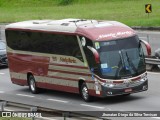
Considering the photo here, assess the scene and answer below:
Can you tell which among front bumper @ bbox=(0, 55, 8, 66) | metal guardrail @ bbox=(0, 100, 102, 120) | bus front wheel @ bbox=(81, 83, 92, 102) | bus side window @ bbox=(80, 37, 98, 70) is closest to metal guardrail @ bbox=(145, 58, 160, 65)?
bus front wheel @ bbox=(81, 83, 92, 102)

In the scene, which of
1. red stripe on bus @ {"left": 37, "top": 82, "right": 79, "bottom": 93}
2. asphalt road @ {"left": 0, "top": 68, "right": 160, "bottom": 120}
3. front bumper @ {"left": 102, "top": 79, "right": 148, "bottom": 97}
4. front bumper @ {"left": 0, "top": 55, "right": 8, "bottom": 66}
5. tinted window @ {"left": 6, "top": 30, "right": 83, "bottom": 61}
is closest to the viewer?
asphalt road @ {"left": 0, "top": 68, "right": 160, "bottom": 120}

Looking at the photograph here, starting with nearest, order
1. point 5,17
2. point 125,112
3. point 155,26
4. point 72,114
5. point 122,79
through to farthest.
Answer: point 72,114 < point 125,112 < point 122,79 < point 155,26 < point 5,17

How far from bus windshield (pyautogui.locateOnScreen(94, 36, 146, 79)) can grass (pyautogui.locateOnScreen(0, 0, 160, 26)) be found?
26.0 meters

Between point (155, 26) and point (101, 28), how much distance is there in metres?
25.2

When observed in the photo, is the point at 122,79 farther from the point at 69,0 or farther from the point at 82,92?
the point at 69,0

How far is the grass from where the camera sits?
5479 cm

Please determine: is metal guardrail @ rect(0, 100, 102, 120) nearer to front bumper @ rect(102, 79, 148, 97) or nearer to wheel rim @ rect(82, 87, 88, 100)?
wheel rim @ rect(82, 87, 88, 100)

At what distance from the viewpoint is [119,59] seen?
21.0m

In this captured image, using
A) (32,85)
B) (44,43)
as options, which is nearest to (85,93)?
(44,43)

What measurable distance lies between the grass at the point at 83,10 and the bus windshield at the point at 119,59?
85.4ft

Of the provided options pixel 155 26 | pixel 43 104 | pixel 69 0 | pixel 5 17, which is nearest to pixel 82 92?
pixel 43 104

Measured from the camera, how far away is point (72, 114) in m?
16.4

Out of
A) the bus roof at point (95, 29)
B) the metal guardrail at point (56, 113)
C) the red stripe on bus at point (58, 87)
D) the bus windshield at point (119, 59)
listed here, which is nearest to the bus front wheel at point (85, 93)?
the red stripe on bus at point (58, 87)

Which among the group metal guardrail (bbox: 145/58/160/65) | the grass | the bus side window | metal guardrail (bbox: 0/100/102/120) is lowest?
the grass
